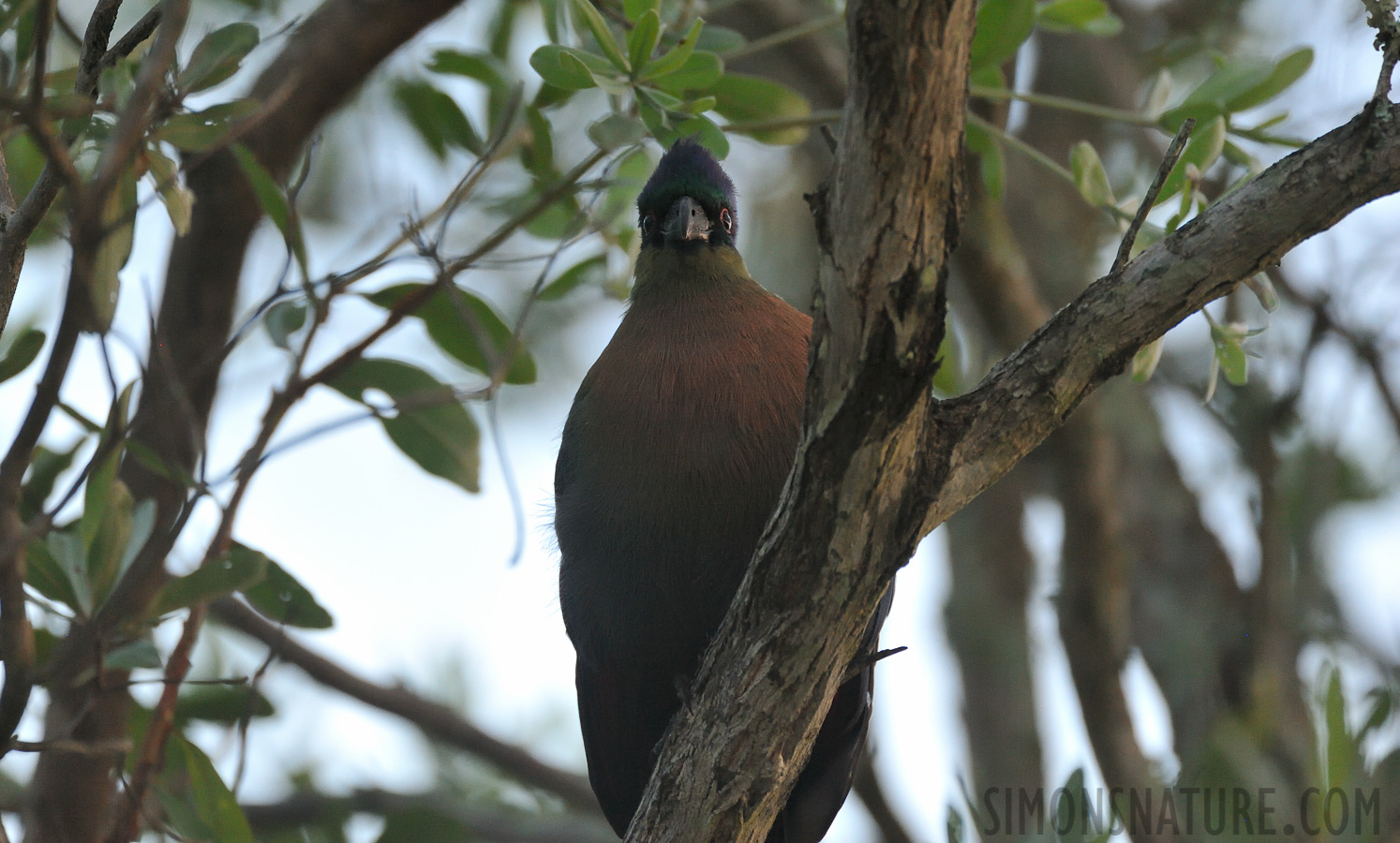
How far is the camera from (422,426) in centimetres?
318

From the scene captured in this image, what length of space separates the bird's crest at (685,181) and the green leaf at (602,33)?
68 centimetres

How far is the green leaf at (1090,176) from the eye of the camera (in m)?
3.02

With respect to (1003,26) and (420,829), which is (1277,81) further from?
(420,829)

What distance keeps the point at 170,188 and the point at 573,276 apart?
1.34 m

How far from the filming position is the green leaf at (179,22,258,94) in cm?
250

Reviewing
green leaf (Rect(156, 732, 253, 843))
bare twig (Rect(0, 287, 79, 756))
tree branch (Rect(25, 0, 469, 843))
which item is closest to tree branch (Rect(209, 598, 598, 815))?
tree branch (Rect(25, 0, 469, 843))

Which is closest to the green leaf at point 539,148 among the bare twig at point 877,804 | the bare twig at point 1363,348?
the bare twig at point 877,804

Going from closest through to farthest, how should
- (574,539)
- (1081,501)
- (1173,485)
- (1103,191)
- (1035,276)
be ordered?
(1103,191) < (574,539) < (1081,501) < (1173,485) < (1035,276)

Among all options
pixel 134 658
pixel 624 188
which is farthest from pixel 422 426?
pixel 134 658

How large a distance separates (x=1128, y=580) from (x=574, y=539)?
9.67 feet

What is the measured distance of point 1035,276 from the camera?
6.13m

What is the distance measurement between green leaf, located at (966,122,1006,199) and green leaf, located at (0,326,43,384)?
237 cm

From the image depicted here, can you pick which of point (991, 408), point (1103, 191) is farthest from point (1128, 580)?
point (991, 408)

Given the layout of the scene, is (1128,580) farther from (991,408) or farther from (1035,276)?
(991,408)
